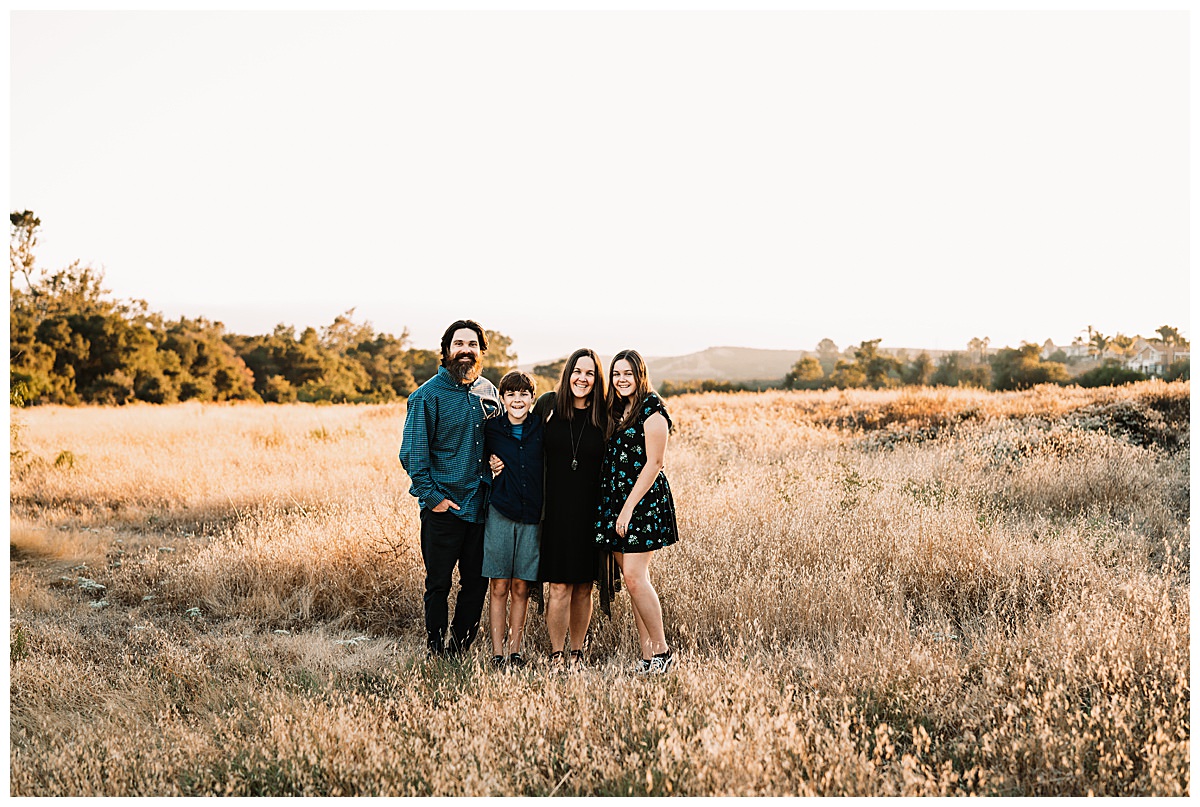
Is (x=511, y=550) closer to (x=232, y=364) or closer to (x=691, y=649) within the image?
(x=691, y=649)

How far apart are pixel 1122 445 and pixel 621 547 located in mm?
8741

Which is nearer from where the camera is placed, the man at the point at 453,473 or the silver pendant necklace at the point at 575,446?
the silver pendant necklace at the point at 575,446

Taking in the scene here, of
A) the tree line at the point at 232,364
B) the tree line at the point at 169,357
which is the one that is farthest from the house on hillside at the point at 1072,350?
the tree line at the point at 169,357

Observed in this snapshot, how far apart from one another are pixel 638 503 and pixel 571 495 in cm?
39

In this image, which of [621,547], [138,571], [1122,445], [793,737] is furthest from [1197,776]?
[1122,445]

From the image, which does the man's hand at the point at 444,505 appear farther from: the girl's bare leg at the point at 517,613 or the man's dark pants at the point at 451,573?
the girl's bare leg at the point at 517,613

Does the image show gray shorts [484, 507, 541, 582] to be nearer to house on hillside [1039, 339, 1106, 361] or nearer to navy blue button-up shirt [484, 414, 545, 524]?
navy blue button-up shirt [484, 414, 545, 524]

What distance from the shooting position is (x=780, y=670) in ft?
14.6

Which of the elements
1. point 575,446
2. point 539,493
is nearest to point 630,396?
point 575,446

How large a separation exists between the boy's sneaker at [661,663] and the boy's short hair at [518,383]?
1.67m

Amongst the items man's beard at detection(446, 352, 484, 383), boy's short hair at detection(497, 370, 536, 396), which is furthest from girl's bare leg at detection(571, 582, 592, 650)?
man's beard at detection(446, 352, 484, 383)

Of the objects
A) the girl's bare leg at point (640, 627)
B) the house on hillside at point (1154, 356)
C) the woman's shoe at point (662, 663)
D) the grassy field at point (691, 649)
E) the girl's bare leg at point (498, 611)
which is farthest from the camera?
the house on hillside at point (1154, 356)

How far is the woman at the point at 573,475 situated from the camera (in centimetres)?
473
